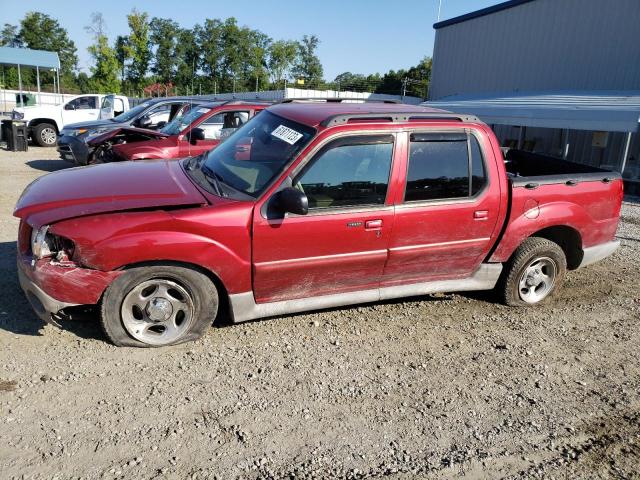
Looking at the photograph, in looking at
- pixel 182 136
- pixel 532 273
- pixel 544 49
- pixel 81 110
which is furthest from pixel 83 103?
pixel 544 49

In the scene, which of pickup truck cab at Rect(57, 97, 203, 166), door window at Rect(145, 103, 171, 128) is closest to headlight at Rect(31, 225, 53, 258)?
pickup truck cab at Rect(57, 97, 203, 166)

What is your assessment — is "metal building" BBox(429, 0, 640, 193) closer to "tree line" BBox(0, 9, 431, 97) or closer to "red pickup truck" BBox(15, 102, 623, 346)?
"red pickup truck" BBox(15, 102, 623, 346)

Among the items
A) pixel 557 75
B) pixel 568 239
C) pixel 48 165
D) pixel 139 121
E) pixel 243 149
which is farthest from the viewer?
pixel 557 75

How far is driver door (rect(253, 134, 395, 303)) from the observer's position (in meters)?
3.72

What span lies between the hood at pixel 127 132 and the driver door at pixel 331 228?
5483 millimetres

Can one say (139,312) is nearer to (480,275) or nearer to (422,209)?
(422,209)

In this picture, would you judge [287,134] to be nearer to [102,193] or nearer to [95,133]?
[102,193]

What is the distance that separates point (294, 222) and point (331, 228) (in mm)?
303

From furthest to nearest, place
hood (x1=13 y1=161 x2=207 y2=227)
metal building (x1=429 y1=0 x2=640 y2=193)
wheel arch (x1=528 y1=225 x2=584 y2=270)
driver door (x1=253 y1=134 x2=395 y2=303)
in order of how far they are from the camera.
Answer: metal building (x1=429 y1=0 x2=640 y2=193) < wheel arch (x1=528 y1=225 x2=584 y2=270) < driver door (x1=253 y1=134 x2=395 y2=303) < hood (x1=13 y1=161 x2=207 y2=227)

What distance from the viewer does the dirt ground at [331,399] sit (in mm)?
2707

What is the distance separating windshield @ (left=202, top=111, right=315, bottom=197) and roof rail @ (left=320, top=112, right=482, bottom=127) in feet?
0.63

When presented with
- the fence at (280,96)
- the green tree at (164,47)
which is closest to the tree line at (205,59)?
the green tree at (164,47)

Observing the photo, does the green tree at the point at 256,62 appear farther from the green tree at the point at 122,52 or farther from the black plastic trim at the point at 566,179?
the black plastic trim at the point at 566,179

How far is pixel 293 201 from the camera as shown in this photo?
11.5ft
